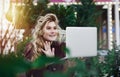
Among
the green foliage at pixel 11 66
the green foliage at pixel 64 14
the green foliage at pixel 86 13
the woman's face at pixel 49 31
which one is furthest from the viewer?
the green foliage at pixel 86 13

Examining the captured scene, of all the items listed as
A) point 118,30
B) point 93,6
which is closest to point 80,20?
point 93,6

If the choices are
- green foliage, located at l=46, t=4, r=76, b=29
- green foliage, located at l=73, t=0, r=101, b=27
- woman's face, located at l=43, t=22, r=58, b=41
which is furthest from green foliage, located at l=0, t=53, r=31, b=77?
green foliage, located at l=73, t=0, r=101, b=27

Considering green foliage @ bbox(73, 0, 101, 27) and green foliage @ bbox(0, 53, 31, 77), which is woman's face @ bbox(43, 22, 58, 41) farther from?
green foliage @ bbox(0, 53, 31, 77)

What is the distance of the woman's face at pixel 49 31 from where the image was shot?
261 cm

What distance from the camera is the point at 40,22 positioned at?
269 cm

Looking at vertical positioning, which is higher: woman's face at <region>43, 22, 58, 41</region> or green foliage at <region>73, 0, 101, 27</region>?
green foliage at <region>73, 0, 101, 27</region>

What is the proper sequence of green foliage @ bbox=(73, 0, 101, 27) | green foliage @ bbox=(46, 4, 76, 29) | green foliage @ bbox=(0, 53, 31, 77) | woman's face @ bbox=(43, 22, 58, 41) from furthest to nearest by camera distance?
green foliage @ bbox=(73, 0, 101, 27), green foliage @ bbox=(46, 4, 76, 29), woman's face @ bbox=(43, 22, 58, 41), green foliage @ bbox=(0, 53, 31, 77)

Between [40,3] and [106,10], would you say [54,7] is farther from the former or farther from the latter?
[106,10]

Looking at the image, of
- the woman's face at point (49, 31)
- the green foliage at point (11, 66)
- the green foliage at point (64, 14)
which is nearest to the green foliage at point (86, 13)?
the green foliage at point (64, 14)

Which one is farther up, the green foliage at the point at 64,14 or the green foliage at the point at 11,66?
the green foliage at the point at 64,14

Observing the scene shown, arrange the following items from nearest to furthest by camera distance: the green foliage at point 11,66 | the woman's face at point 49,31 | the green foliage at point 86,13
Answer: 1. the green foliage at point 11,66
2. the woman's face at point 49,31
3. the green foliage at point 86,13

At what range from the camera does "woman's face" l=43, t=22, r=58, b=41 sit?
2609 mm

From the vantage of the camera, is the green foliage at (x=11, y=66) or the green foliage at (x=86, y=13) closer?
the green foliage at (x=11, y=66)

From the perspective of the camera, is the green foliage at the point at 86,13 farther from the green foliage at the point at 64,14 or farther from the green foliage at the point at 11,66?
the green foliage at the point at 11,66
